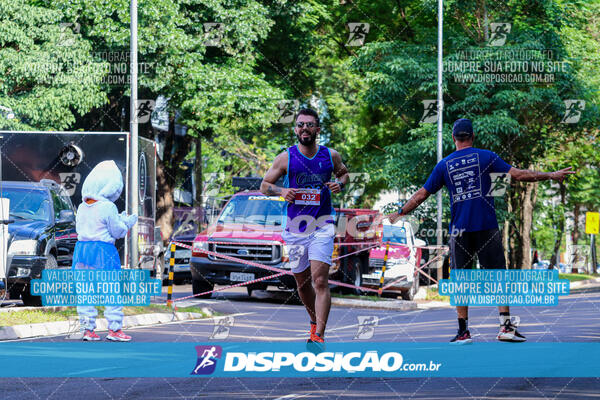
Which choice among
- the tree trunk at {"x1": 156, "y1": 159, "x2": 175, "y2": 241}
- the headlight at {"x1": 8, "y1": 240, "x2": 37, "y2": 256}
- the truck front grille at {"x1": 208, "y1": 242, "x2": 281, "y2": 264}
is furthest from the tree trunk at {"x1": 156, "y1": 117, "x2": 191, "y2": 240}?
the headlight at {"x1": 8, "y1": 240, "x2": 37, "y2": 256}

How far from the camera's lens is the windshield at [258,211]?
20406mm

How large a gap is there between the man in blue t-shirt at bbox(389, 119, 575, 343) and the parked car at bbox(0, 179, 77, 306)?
9383 mm

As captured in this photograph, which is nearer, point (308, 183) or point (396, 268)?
point (308, 183)

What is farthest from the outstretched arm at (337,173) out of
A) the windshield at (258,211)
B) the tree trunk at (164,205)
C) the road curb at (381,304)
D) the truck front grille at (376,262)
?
the tree trunk at (164,205)

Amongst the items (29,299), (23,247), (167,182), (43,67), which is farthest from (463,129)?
(167,182)

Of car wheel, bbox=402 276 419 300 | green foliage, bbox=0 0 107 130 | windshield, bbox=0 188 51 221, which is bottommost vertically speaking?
car wheel, bbox=402 276 419 300

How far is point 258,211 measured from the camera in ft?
67.3

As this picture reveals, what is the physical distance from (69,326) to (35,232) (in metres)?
3.97

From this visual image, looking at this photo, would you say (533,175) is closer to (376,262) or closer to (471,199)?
(471,199)

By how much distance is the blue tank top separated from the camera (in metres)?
7.71

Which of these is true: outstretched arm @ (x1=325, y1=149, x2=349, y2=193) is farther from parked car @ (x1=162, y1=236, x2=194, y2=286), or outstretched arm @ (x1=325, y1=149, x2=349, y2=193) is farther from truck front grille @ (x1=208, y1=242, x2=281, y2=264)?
parked car @ (x1=162, y1=236, x2=194, y2=286)

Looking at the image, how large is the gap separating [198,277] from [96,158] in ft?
10.4

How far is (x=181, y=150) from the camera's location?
119 feet

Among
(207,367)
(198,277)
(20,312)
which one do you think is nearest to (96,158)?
(198,277)
